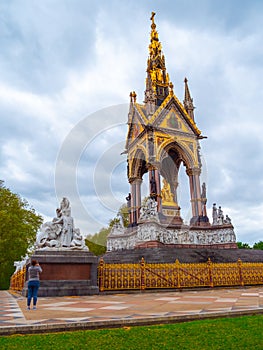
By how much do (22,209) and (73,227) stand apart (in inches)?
877

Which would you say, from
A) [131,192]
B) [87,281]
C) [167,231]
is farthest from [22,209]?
[87,281]

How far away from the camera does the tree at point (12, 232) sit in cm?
2827

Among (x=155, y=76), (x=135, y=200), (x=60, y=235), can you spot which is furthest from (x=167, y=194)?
(x=60, y=235)

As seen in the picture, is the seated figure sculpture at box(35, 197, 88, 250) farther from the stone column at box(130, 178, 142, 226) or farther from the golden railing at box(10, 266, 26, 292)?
the stone column at box(130, 178, 142, 226)

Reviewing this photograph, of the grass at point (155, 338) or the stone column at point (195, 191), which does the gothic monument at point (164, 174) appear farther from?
the grass at point (155, 338)

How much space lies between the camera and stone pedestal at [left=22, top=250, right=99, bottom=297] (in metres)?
10.9

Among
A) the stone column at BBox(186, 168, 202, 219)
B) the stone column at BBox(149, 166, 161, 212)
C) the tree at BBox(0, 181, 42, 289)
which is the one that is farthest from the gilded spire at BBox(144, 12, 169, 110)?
the tree at BBox(0, 181, 42, 289)

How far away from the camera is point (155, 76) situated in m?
37.2

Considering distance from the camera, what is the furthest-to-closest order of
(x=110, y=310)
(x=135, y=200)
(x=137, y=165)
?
(x=137, y=165) → (x=135, y=200) → (x=110, y=310)

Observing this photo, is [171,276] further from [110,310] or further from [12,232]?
[12,232]

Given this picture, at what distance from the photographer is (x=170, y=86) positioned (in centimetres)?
3491

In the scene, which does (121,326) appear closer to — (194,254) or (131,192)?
(194,254)

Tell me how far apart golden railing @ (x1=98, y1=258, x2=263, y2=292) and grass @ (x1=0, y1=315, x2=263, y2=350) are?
298 inches

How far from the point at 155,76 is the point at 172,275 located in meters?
28.7
